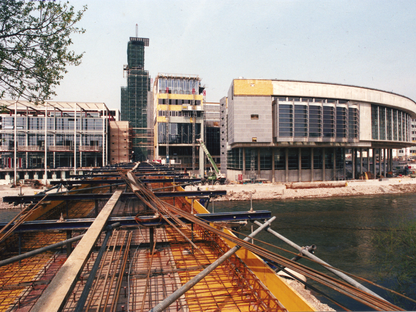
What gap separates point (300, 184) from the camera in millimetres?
44125

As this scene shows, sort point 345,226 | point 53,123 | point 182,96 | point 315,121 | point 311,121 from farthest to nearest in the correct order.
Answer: point 182,96, point 53,123, point 315,121, point 311,121, point 345,226

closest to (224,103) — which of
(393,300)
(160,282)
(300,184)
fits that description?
(300,184)

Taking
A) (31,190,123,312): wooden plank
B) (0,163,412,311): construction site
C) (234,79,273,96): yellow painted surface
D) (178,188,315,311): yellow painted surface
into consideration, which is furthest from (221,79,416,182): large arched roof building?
(31,190,123,312): wooden plank

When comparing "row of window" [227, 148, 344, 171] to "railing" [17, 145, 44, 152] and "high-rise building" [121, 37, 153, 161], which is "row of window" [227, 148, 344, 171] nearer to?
"railing" [17, 145, 44, 152]

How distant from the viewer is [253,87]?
4456 centimetres

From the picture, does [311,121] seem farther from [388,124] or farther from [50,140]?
[50,140]

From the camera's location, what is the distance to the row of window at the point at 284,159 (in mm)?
47312

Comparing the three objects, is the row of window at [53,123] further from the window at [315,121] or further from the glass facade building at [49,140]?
the window at [315,121]

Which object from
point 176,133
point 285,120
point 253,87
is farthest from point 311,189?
point 176,133

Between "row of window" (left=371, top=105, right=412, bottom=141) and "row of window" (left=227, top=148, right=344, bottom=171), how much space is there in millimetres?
8660

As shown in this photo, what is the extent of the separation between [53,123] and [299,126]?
49054 mm

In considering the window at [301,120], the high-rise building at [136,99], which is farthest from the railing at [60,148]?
the window at [301,120]

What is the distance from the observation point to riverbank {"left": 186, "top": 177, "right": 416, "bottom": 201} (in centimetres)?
3878

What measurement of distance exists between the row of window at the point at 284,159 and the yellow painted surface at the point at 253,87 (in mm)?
10798
